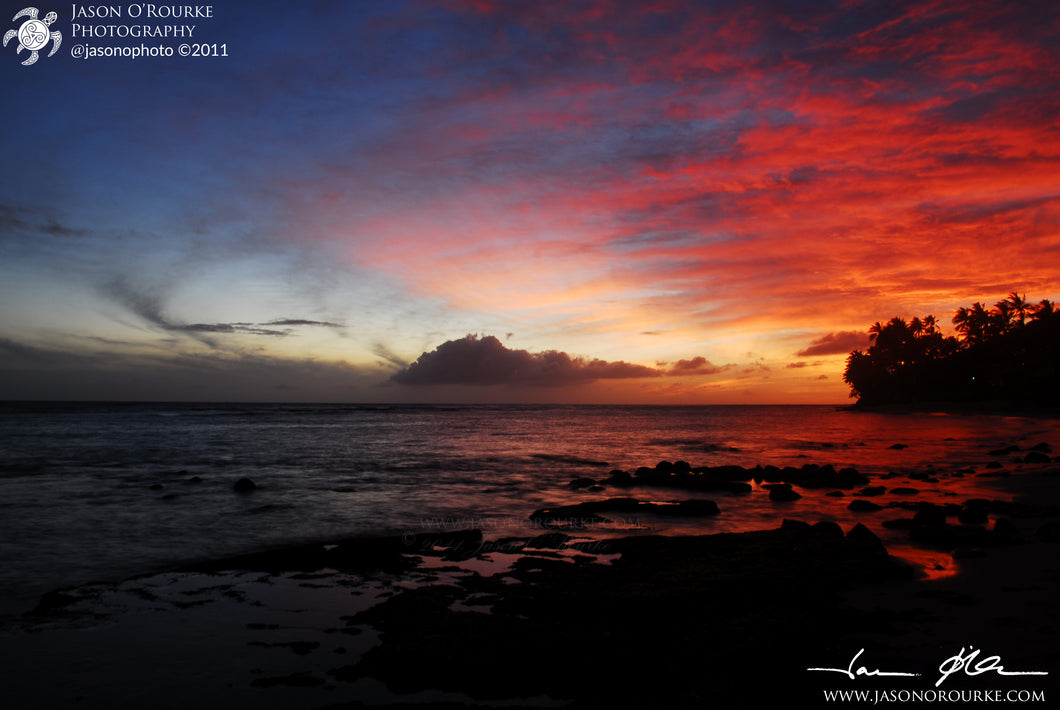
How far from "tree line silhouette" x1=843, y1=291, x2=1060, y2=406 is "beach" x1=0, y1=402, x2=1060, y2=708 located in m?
79.7

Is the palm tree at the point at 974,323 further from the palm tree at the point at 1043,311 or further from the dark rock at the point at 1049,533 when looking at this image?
the dark rock at the point at 1049,533

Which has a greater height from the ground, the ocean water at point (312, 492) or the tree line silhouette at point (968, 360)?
the tree line silhouette at point (968, 360)

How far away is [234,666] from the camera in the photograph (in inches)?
281

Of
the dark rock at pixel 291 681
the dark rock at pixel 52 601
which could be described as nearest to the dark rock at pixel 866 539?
the dark rock at pixel 291 681

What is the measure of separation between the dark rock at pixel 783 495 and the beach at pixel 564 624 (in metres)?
5.98

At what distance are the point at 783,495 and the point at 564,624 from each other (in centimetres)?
1510

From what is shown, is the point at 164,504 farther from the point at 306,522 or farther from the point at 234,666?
the point at 234,666

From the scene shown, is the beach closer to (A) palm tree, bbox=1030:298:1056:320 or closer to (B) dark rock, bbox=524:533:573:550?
(B) dark rock, bbox=524:533:573:550

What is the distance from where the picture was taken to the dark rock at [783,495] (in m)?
20.0

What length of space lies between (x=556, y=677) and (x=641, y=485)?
19.5 m

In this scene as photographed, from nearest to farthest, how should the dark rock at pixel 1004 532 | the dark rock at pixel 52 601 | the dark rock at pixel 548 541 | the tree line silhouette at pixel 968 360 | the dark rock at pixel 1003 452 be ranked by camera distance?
the dark rock at pixel 52 601 < the dark rock at pixel 1004 532 < the dark rock at pixel 548 541 < the dark rock at pixel 1003 452 < the tree line silhouette at pixel 968 360

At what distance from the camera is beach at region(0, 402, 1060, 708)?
6301 millimetres

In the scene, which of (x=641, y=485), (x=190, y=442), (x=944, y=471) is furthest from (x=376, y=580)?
(x=190, y=442)
